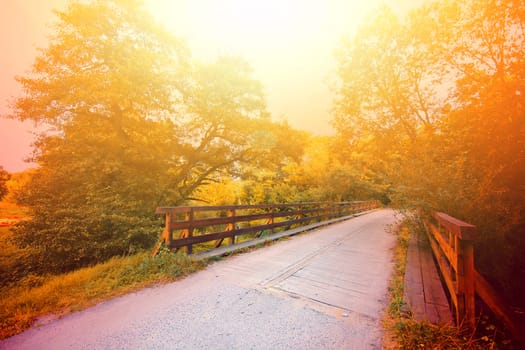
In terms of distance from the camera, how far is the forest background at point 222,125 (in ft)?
16.9

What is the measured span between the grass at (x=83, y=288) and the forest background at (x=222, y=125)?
243 cm

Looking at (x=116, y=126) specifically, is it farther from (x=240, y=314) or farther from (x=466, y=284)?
(x=466, y=284)

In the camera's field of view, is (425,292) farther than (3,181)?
No

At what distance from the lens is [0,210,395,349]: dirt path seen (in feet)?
7.42

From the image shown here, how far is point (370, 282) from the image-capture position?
3975mm

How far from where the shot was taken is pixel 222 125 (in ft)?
39.8

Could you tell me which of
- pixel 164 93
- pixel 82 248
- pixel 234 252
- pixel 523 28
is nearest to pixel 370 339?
pixel 234 252

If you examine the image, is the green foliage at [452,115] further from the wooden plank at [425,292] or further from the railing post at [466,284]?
the railing post at [466,284]

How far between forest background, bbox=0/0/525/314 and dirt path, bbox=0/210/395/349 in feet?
10.4

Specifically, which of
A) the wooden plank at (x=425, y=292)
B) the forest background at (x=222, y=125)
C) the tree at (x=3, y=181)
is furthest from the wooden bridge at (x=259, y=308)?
the tree at (x=3, y=181)

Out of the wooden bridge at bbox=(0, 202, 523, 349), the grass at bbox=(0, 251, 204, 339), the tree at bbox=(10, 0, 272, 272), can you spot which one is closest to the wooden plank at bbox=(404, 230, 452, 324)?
the wooden bridge at bbox=(0, 202, 523, 349)

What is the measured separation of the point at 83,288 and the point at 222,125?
986cm

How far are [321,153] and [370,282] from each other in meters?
20.3

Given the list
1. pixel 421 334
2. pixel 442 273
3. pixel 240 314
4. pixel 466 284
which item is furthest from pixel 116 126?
pixel 442 273
